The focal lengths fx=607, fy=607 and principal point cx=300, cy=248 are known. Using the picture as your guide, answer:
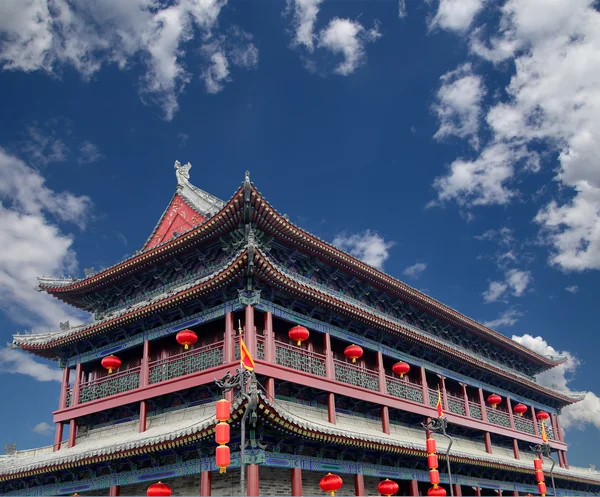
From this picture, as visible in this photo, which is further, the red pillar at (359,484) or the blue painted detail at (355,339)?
the blue painted detail at (355,339)

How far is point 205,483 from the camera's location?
15.7 meters

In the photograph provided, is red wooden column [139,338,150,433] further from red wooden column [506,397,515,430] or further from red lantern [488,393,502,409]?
red wooden column [506,397,515,430]

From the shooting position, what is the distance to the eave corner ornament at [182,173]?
25.4 m

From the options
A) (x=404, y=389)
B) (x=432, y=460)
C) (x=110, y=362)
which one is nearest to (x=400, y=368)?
(x=404, y=389)

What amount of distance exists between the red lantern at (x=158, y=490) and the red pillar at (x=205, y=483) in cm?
110

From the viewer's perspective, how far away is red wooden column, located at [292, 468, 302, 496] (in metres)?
15.9

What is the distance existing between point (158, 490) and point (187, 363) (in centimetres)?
391

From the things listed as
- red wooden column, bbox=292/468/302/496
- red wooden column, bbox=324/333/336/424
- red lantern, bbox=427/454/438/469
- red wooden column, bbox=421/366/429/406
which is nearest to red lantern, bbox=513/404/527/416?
red wooden column, bbox=421/366/429/406

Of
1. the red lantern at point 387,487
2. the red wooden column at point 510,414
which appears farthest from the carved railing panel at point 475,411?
the red lantern at point 387,487

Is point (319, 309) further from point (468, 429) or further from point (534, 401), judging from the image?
point (534, 401)

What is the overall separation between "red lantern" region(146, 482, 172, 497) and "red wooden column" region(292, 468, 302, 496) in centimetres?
333

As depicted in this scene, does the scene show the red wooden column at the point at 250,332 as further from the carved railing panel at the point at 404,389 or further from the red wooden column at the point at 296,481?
the carved railing panel at the point at 404,389

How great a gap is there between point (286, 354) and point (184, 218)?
8.59m

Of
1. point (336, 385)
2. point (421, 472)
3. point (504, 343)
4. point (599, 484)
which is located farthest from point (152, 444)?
point (599, 484)
